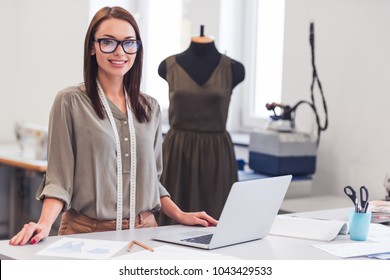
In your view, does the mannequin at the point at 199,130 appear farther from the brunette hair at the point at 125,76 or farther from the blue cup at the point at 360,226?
the blue cup at the point at 360,226

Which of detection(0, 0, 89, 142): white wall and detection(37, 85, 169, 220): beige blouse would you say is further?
detection(0, 0, 89, 142): white wall

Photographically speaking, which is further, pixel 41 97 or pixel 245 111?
pixel 41 97

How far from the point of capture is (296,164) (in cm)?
375

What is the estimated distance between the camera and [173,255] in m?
1.94

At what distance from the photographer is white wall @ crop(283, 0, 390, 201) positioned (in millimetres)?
3598

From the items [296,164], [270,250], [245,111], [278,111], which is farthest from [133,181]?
[245,111]

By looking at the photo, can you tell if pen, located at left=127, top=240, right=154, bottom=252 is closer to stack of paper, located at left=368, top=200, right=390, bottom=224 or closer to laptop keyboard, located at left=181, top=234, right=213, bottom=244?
laptop keyboard, located at left=181, top=234, right=213, bottom=244

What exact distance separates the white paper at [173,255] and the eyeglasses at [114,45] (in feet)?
2.17

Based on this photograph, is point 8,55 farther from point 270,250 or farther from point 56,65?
point 270,250

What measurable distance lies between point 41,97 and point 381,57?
9.90 feet

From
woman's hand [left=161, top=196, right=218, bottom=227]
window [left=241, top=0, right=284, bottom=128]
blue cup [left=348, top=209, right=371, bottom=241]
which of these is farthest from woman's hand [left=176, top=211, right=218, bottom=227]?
window [left=241, top=0, right=284, bottom=128]

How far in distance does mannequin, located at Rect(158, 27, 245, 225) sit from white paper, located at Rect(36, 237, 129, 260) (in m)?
1.45

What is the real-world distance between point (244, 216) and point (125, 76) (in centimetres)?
66

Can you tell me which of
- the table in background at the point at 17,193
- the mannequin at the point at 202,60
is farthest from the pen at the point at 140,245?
the table in background at the point at 17,193
